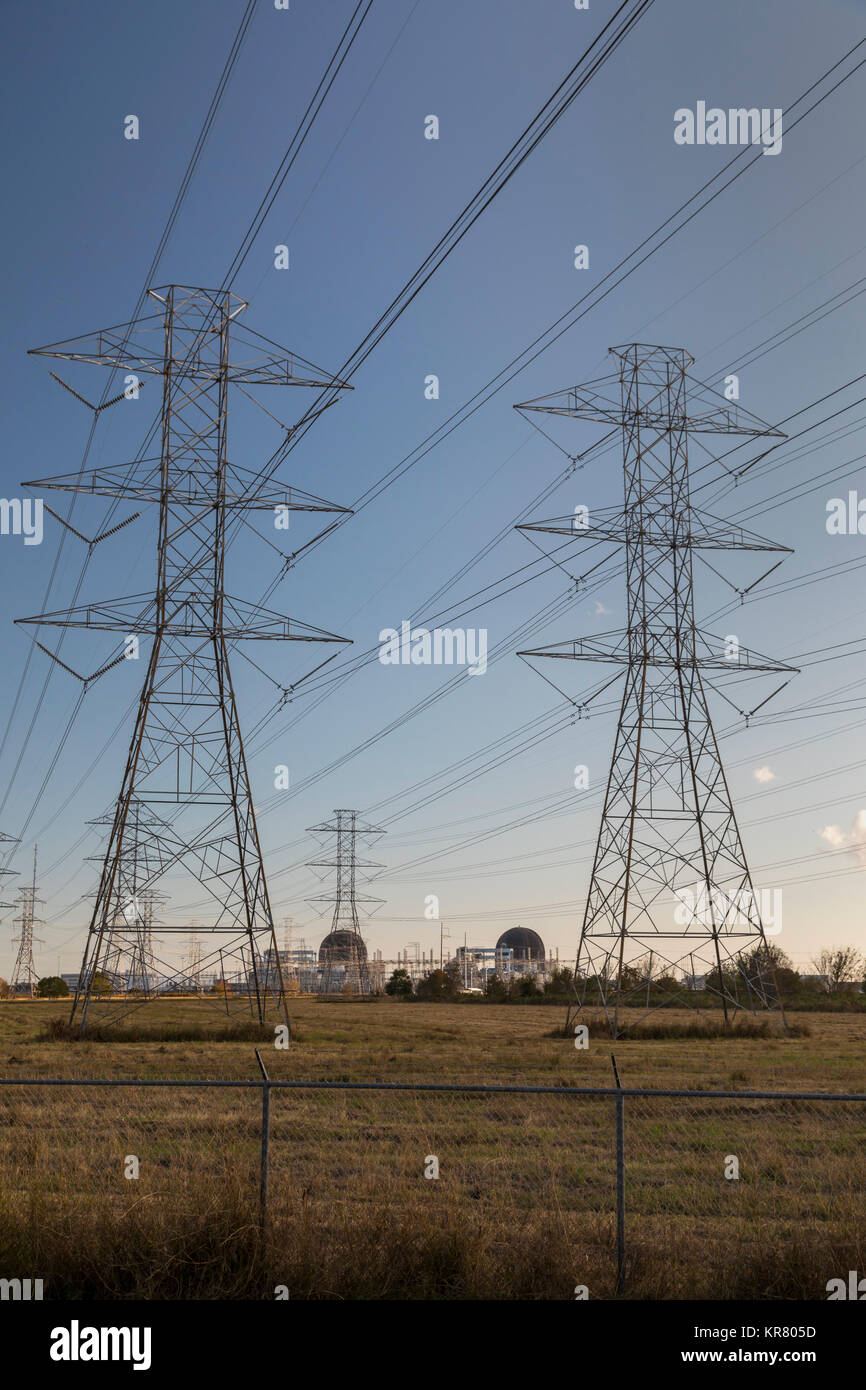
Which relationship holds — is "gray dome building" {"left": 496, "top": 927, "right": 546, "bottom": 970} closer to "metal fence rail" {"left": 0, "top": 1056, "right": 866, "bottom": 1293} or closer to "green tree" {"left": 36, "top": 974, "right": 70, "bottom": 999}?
"green tree" {"left": 36, "top": 974, "right": 70, "bottom": 999}

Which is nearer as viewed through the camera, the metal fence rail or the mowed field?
the mowed field

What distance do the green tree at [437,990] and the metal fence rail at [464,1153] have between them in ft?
240

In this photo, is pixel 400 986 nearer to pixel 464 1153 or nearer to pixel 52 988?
pixel 52 988

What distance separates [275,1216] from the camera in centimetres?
955

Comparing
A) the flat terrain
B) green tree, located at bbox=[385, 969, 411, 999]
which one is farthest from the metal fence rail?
green tree, located at bbox=[385, 969, 411, 999]

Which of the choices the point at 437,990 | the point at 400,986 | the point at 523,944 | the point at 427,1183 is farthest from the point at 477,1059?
the point at 523,944

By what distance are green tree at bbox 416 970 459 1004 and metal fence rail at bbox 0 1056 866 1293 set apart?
73200mm

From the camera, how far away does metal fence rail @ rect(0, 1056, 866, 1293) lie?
33.5ft

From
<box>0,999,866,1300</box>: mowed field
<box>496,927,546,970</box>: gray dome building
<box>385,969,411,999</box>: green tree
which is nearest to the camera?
<box>0,999,866,1300</box>: mowed field

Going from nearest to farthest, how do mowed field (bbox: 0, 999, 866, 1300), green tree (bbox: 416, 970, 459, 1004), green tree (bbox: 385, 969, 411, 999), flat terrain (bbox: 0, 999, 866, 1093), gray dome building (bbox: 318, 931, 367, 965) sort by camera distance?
mowed field (bbox: 0, 999, 866, 1300) < flat terrain (bbox: 0, 999, 866, 1093) < green tree (bbox: 416, 970, 459, 1004) < green tree (bbox: 385, 969, 411, 999) < gray dome building (bbox: 318, 931, 367, 965)

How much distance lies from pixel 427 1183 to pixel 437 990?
286ft

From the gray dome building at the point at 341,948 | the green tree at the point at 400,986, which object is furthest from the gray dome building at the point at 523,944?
the green tree at the point at 400,986

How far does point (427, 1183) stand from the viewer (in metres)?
13.0

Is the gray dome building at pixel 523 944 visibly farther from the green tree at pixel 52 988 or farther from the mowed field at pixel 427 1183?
the mowed field at pixel 427 1183
